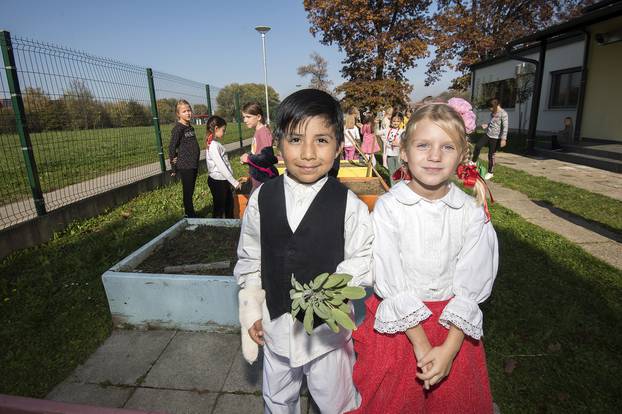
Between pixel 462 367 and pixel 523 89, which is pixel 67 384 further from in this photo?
pixel 523 89

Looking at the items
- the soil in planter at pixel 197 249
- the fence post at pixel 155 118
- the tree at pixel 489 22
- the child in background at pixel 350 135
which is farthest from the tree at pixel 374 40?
the soil in planter at pixel 197 249

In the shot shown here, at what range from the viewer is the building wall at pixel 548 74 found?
46.2 ft

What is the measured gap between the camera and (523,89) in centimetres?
1823

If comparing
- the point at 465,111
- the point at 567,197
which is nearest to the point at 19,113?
the point at 465,111

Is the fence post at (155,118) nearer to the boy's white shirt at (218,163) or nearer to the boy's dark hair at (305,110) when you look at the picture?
the boy's white shirt at (218,163)

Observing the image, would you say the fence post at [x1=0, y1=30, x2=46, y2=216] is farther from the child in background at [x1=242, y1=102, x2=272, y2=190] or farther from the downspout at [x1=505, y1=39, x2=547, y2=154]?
the downspout at [x1=505, y1=39, x2=547, y2=154]

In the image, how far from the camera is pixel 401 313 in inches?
54.3

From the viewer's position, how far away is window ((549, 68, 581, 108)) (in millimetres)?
14430

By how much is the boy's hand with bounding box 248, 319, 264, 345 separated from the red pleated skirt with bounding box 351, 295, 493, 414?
518 mm

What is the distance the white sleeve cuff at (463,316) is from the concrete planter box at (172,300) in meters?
1.73

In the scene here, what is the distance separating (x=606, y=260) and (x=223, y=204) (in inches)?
192

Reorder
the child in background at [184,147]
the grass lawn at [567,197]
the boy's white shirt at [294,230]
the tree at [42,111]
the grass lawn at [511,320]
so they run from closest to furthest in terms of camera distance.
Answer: the boy's white shirt at [294,230], the grass lawn at [511,320], the tree at [42,111], the child in background at [184,147], the grass lawn at [567,197]

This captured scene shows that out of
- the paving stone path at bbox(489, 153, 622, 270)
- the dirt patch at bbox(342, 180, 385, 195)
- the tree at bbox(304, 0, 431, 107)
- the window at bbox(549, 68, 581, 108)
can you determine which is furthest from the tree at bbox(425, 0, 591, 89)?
the dirt patch at bbox(342, 180, 385, 195)

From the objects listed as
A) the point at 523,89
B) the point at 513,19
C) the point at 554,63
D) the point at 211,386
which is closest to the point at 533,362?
A: the point at 211,386
